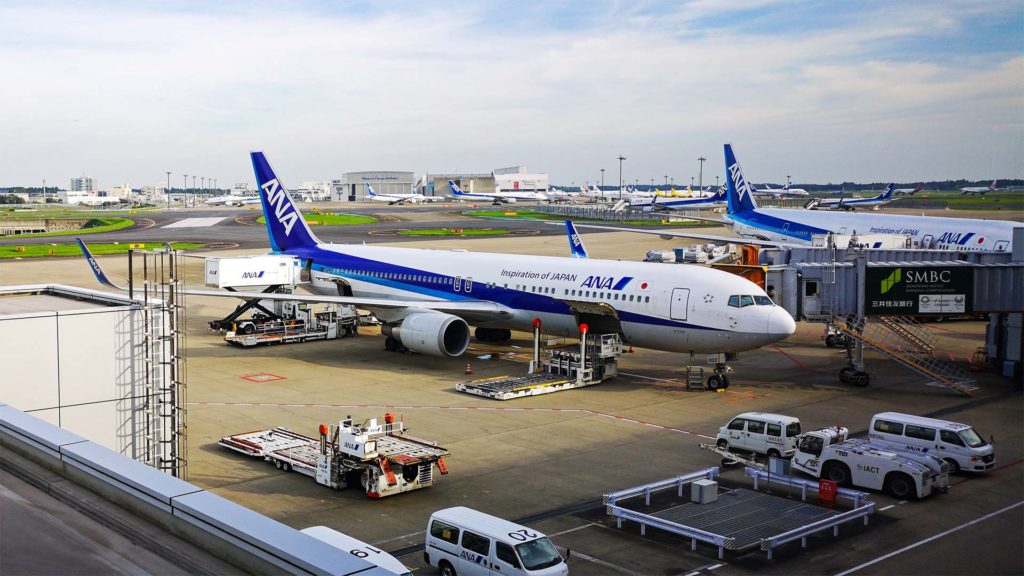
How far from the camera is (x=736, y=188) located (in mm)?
70062

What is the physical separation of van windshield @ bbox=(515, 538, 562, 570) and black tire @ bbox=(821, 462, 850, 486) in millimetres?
9126

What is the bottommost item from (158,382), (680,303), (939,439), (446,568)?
(446,568)

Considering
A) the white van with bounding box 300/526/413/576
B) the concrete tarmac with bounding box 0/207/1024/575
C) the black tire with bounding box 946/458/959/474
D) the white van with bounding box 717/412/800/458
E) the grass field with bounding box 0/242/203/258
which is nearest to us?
the white van with bounding box 300/526/413/576

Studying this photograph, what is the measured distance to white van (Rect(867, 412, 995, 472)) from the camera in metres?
22.4

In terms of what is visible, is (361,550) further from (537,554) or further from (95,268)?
(95,268)

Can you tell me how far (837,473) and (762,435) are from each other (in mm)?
2309

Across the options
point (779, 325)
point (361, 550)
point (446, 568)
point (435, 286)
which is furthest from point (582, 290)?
point (361, 550)

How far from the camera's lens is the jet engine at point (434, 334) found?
3422 cm

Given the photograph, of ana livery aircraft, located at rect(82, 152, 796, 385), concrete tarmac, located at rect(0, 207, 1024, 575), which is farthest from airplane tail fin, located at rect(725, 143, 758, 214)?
ana livery aircraft, located at rect(82, 152, 796, 385)

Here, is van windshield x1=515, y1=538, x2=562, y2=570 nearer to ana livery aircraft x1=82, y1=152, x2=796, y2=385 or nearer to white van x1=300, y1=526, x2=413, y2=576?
white van x1=300, y1=526, x2=413, y2=576

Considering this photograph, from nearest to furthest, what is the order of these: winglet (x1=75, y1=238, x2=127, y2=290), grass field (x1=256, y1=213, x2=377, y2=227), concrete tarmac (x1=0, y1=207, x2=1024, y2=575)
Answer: concrete tarmac (x1=0, y1=207, x2=1024, y2=575) → winglet (x1=75, y1=238, x2=127, y2=290) → grass field (x1=256, y1=213, x2=377, y2=227)

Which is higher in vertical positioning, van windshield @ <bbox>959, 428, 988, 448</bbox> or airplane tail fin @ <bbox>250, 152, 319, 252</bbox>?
airplane tail fin @ <bbox>250, 152, 319, 252</bbox>

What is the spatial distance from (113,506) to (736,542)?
11214 millimetres

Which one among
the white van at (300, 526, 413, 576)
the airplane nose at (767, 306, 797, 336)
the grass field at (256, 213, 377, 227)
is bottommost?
the white van at (300, 526, 413, 576)
